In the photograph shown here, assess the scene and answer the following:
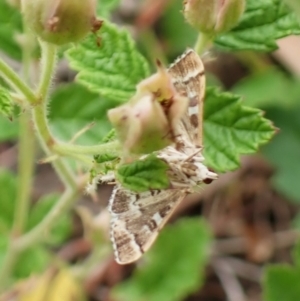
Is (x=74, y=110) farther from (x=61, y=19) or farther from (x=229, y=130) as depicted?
(x=61, y=19)

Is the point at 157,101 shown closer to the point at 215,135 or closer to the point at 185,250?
the point at 215,135

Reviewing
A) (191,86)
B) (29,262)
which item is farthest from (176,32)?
(191,86)

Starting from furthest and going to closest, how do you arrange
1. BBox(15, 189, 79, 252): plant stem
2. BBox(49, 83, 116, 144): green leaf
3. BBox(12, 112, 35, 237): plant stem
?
BBox(49, 83, 116, 144): green leaf, BBox(12, 112, 35, 237): plant stem, BBox(15, 189, 79, 252): plant stem

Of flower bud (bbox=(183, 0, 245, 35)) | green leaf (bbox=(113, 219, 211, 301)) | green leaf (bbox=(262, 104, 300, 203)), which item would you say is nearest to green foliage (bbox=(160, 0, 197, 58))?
green leaf (bbox=(262, 104, 300, 203))

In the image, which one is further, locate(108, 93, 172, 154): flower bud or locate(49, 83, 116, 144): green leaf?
locate(49, 83, 116, 144): green leaf

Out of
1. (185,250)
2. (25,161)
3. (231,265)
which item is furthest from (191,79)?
(231,265)

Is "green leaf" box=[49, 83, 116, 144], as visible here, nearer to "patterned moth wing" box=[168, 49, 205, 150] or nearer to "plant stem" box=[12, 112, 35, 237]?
"plant stem" box=[12, 112, 35, 237]

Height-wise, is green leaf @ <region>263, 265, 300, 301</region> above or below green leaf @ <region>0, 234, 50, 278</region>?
below
